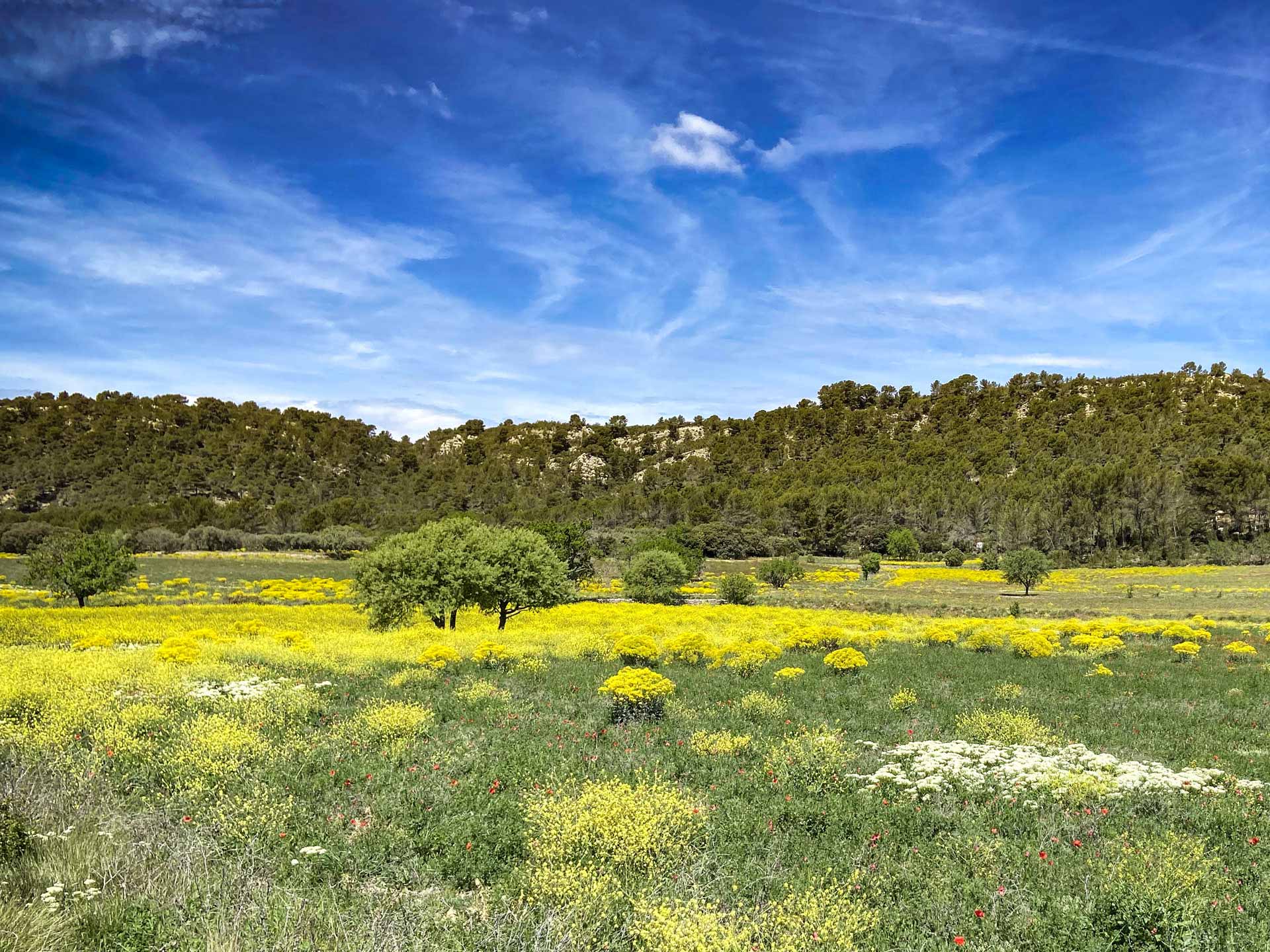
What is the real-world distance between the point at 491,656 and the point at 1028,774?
1633cm

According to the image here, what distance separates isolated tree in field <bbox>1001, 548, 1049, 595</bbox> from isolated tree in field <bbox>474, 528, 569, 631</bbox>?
4625 cm

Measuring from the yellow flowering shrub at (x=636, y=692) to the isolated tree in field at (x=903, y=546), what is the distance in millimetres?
104011

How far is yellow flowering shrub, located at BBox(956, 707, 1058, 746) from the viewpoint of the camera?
13195 millimetres

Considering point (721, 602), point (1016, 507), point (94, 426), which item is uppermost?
point (94, 426)

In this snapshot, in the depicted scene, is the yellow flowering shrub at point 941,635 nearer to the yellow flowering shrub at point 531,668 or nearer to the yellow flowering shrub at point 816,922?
the yellow flowering shrub at point 531,668

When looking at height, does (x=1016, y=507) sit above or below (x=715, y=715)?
above

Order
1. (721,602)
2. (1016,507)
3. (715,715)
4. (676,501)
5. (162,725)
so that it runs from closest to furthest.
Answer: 1. (162,725)
2. (715,715)
3. (721,602)
4. (1016,507)
5. (676,501)

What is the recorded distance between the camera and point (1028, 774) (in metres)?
10.7

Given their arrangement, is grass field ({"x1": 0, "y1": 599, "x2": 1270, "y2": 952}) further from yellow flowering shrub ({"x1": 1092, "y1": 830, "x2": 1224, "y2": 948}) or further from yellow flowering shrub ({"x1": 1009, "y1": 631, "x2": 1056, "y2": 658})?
yellow flowering shrub ({"x1": 1009, "y1": 631, "x2": 1056, "y2": 658})

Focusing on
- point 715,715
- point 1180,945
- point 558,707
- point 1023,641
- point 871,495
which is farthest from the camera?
point 871,495

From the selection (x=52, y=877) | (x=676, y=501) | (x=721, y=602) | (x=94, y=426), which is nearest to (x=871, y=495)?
(x=676, y=501)

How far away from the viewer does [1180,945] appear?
19.3 feet

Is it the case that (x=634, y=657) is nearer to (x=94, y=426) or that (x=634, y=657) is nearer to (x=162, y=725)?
(x=162, y=725)

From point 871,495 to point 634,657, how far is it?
386 feet
